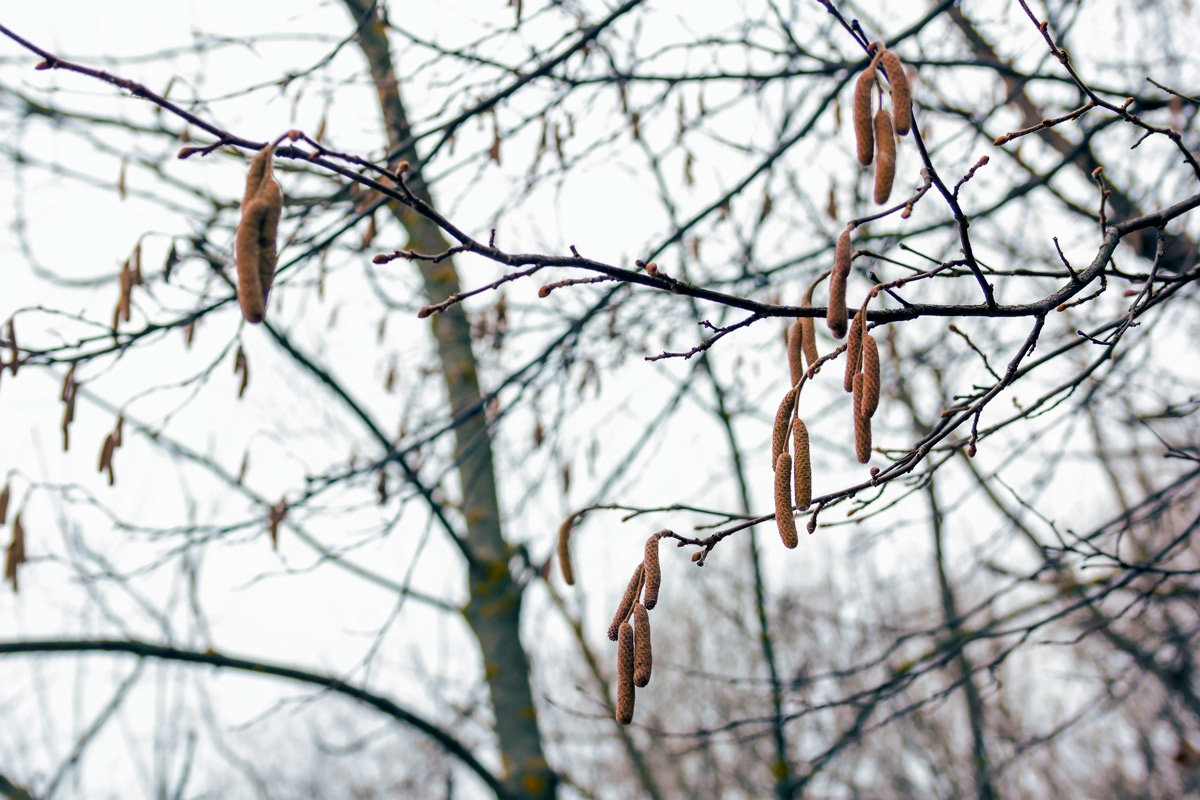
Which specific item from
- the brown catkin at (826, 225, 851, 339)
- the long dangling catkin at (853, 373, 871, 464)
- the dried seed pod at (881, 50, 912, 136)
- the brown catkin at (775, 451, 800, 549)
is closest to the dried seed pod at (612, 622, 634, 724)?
the brown catkin at (775, 451, 800, 549)

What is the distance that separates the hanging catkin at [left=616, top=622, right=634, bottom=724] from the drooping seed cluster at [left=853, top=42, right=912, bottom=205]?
0.72m

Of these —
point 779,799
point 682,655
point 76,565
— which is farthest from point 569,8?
point 682,655

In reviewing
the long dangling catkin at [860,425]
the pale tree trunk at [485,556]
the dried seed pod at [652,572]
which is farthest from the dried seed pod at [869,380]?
the pale tree trunk at [485,556]

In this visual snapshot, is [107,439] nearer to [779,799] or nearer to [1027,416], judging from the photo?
[1027,416]

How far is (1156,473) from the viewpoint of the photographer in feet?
32.3

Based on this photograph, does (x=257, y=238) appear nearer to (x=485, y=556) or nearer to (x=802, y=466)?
(x=802, y=466)

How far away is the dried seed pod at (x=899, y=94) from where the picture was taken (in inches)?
47.1

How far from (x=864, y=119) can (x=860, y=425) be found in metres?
0.42

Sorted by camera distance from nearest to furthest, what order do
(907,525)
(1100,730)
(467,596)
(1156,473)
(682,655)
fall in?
(907,525)
(467,596)
(1156,473)
(1100,730)
(682,655)

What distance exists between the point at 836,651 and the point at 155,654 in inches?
261

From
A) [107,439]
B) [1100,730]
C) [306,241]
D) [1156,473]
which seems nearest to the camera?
[107,439]

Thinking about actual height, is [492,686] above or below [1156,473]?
below

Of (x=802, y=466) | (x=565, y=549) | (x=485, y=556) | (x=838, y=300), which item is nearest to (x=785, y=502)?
(x=802, y=466)

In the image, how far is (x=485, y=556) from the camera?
5.57 meters
